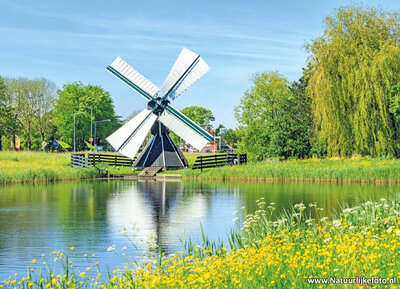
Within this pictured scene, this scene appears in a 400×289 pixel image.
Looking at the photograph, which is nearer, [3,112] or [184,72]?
[184,72]

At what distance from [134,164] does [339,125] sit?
64.5 ft

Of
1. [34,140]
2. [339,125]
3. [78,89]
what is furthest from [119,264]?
[34,140]

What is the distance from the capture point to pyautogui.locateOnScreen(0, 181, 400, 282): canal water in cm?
1341

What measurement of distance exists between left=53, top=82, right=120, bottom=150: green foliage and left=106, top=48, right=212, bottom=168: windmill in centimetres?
4099

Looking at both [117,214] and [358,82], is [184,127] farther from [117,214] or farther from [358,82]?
[117,214]

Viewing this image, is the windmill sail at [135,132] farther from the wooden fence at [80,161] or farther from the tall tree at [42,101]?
the tall tree at [42,101]

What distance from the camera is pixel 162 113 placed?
149 feet

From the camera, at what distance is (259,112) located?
202 ft

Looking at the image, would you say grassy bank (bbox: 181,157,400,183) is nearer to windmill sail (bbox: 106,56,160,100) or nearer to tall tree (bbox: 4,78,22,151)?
windmill sail (bbox: 106,56,160,100)

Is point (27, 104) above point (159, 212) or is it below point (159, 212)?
above

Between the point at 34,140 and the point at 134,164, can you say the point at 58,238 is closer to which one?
the point at 134,164

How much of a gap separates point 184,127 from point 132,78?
21.9ft

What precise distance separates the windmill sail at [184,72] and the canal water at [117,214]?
1135 centimetres

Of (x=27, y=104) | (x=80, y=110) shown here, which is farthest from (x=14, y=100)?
(x=80, y=110)
